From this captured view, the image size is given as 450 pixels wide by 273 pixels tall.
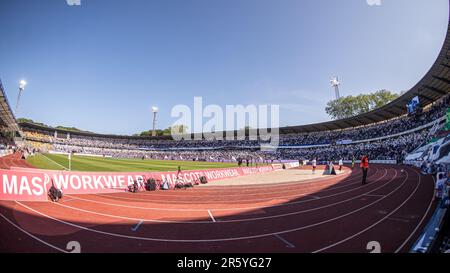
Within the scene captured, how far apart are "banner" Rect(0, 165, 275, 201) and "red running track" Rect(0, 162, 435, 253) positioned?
0.62 metres

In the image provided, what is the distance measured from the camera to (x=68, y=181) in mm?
10711

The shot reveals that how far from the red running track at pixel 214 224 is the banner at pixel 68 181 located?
0.62m

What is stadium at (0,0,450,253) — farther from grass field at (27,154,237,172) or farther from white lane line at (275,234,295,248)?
grass field at (27,154,237,172)

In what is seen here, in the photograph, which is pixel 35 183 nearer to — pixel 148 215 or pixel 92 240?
pixel 148 215

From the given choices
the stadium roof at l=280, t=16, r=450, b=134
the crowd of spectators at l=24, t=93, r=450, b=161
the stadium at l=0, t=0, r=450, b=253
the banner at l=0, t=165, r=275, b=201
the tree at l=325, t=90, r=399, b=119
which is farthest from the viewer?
the tree at l=325, t=90, r=399, b=119

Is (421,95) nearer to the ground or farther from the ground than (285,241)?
farther from the ground

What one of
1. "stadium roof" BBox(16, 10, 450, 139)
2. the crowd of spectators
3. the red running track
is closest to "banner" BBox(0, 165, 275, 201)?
the red running track

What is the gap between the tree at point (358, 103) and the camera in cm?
6335

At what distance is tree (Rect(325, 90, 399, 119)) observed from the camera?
208ft

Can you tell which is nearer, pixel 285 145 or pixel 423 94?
pixel 423 94

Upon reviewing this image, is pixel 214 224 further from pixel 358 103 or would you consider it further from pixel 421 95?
pixel 358 103

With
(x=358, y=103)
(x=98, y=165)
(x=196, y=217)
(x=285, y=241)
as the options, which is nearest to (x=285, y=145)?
(x=358, y=103)

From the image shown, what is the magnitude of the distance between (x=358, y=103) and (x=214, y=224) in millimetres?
73713

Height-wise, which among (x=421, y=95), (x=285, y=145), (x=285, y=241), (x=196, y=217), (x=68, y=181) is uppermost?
(x=421, y=95)
